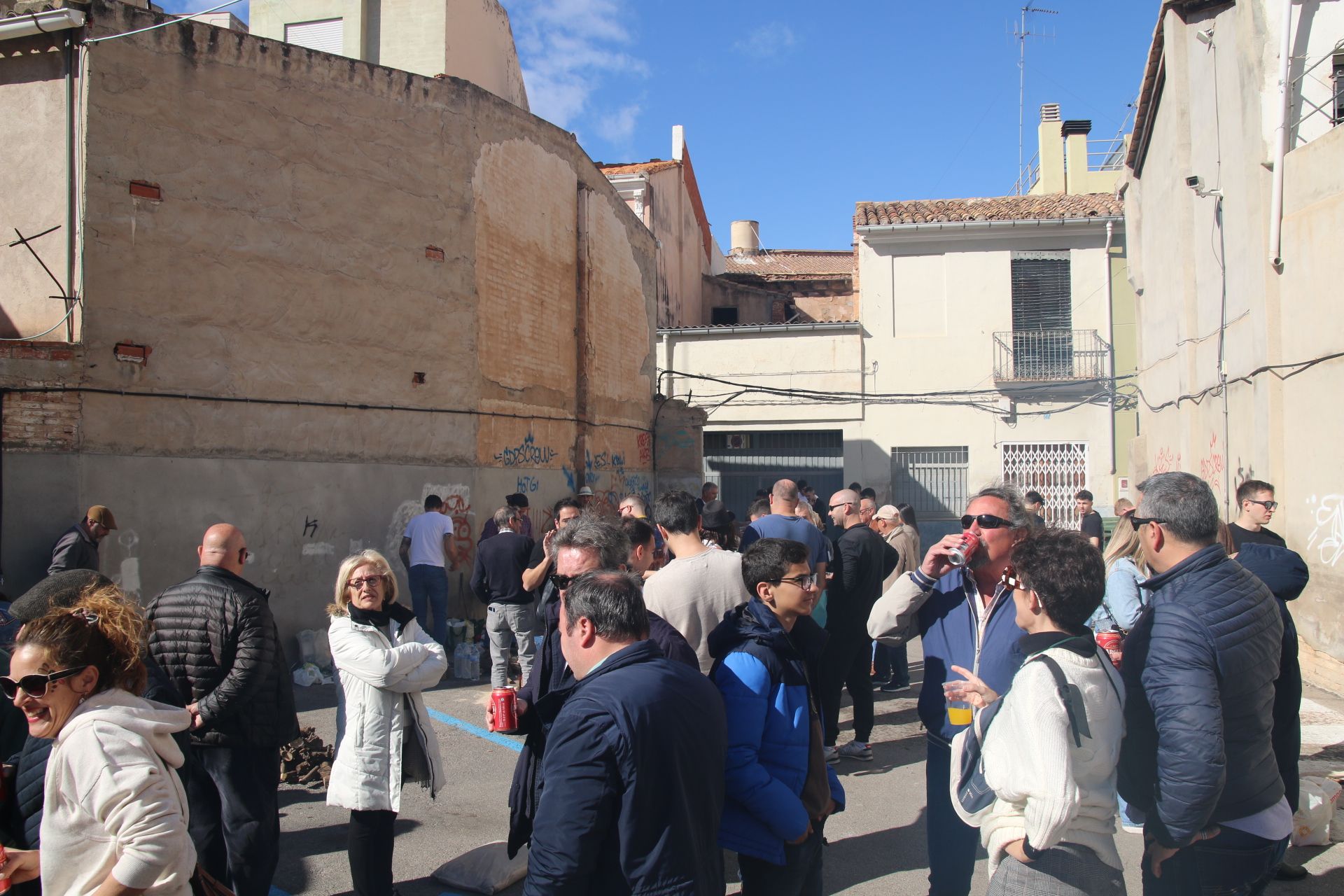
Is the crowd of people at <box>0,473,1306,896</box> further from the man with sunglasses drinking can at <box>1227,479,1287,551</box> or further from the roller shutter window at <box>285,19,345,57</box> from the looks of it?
the roller shutter window at <box>285,19,345,57</box>

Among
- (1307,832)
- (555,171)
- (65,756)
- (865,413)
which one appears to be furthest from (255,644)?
(865,413)

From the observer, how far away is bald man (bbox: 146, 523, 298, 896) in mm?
3875

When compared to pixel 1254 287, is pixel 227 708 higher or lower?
lower

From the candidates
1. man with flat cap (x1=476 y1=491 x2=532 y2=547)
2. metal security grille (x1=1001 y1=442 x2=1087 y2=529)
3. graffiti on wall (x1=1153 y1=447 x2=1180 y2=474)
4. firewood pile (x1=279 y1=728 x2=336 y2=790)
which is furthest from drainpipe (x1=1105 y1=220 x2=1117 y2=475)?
firewood pile (x1=279 y1=728 x2=336 y2=790)

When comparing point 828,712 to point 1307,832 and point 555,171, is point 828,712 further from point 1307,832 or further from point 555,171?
point 555,171

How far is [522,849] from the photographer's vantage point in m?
4.70

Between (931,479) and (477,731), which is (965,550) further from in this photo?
(931,479)

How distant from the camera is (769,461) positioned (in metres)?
20.8

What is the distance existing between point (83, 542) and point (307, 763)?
281 cm

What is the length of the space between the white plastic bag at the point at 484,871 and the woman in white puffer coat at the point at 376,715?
0.62 m

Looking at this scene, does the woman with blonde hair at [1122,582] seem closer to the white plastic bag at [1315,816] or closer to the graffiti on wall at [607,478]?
the white plastic bag at [1315,816]

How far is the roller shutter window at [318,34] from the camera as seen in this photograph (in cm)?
1468

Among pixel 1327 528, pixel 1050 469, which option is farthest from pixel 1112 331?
pixel 1327 528

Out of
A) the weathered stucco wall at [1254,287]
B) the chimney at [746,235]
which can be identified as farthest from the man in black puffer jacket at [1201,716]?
the chimney at [746,235]
